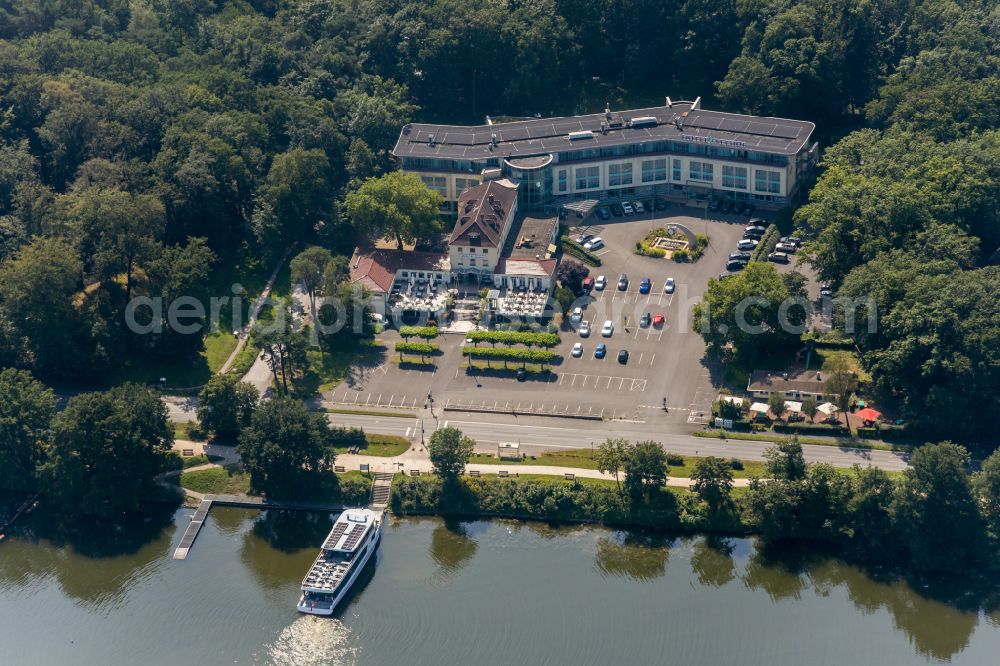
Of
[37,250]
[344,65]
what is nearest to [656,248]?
[344,65]

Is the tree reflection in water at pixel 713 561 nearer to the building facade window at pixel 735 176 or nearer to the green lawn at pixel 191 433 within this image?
the green lawn at pixel 191 433

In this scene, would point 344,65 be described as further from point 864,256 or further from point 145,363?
point 864,256

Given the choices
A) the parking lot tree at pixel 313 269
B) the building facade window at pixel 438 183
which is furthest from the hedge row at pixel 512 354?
the building facade window at pixel 438 183

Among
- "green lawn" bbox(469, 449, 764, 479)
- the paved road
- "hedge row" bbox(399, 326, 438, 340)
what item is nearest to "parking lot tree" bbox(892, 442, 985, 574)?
the paved road

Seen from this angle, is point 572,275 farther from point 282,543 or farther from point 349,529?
point 282,543

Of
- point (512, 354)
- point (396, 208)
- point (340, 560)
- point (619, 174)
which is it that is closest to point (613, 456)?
point (512, 354)

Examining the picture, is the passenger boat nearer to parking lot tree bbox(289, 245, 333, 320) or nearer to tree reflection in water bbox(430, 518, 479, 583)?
tree reflection in water bbox(430, 518, 479, 583)
